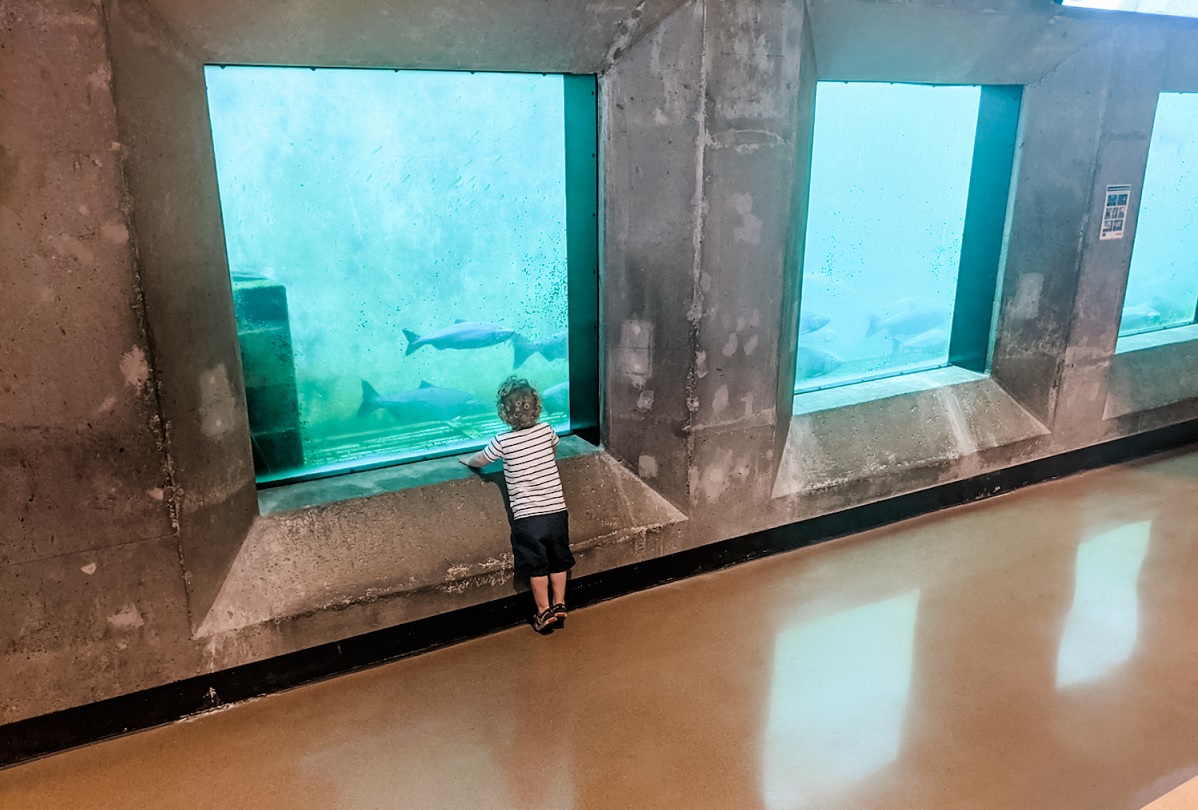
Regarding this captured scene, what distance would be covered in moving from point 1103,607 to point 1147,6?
3466 mm

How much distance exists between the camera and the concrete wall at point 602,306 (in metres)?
2.57

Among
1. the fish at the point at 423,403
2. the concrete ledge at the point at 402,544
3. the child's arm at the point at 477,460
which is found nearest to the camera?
the concrete ledge at the point at 402,544

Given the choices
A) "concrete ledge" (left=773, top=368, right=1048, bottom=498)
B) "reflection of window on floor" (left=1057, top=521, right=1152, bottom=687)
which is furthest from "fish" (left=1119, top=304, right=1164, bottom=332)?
"reflection of window on floor" (left=1057, top=521, right=1152, bottom=687)

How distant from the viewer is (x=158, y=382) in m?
2.77

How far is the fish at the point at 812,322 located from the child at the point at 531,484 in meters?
1.91

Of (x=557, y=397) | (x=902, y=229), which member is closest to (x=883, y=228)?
(x=902, y=229)

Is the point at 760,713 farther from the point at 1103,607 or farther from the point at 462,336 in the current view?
the point at 462,336

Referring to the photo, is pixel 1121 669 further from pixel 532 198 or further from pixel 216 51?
pixel 216 51

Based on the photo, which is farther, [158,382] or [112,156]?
[158,382]

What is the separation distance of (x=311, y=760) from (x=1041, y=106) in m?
5.13

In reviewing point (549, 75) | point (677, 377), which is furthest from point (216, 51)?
point (677, 377)

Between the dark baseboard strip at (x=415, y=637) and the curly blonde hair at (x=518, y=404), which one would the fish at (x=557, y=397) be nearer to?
the curly blonde hair at (x=518, y=404)

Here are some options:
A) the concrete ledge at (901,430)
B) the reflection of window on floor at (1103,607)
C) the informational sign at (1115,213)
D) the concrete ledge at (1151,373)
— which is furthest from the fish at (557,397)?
the concrete ledge at (1151,373)

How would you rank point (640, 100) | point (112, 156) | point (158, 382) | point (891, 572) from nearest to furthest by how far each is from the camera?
point (112, 156)
point (158, 382)
point (640, 100)
point (891, 572)
